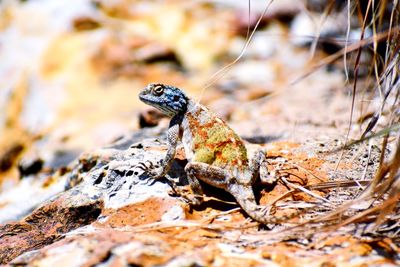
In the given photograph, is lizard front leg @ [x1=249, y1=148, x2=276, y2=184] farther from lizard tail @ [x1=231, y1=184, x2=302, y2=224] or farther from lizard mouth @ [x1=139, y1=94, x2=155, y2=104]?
lizard mouth @ [x1=139, y1=94, x2=155, y2=104]

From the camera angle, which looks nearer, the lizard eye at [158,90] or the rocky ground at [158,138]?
the rocky ground at [158,138]

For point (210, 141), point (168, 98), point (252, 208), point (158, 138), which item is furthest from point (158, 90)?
point (252, 208)

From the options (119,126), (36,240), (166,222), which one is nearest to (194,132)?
(166,222)

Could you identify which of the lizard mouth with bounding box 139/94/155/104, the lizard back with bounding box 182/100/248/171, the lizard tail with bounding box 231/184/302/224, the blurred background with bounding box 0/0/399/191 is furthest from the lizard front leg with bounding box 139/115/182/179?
the blurred background with bounding box 0/0/399/191

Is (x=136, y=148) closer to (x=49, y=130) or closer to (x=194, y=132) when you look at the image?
(x=194, y=132)

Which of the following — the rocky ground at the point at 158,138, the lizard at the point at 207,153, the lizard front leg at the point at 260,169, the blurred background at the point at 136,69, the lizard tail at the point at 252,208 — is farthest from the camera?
the blurred background at the point at 136,69

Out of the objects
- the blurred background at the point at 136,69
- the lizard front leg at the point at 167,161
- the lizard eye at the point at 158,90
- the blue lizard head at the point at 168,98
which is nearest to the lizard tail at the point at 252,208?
the lizard front leg at the point at 167,161

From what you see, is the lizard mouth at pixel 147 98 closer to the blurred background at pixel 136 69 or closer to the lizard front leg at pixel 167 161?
the lizard front leg at pixel 167 161

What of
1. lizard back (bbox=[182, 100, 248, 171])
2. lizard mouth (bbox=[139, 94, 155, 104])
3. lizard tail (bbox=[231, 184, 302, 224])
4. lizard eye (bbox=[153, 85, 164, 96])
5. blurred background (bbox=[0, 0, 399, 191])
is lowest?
blurred background (bbox=[0, 0, 399, 191])
